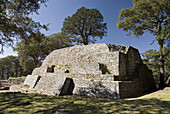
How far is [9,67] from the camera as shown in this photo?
106 ft

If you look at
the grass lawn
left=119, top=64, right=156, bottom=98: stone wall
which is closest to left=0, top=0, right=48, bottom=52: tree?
the grass lawn

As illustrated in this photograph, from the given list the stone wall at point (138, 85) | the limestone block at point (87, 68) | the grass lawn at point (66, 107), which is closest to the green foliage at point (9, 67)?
the limestone block at point (87, 68)

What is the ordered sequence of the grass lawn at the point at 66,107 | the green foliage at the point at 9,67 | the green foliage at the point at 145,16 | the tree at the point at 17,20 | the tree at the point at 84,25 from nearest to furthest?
the grass lawn at the point at 66,107
the tree at the point at 17,20
the green foliage at the point at 145,16
the tree at the point at 84,25
the green foliage at the point at 9,67

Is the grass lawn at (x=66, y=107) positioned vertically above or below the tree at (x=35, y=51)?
below

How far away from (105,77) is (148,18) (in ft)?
26.2

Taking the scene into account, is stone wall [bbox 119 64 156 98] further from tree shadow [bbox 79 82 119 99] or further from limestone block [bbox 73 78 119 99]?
tree shadow [bbox 79 82 119 99]

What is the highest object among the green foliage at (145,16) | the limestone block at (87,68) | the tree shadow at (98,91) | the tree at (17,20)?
the green foliage at (145,16)

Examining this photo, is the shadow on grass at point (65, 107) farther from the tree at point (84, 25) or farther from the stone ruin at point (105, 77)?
the tree at point (84, 25)

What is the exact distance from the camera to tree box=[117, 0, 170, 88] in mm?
9617

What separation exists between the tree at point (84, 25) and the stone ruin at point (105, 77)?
344 inches

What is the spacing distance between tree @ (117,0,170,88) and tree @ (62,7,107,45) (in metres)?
8.18

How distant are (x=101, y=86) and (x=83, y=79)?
171 centimetres

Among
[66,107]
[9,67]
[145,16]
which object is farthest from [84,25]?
[9,67]

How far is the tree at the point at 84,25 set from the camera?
19.5 metres
